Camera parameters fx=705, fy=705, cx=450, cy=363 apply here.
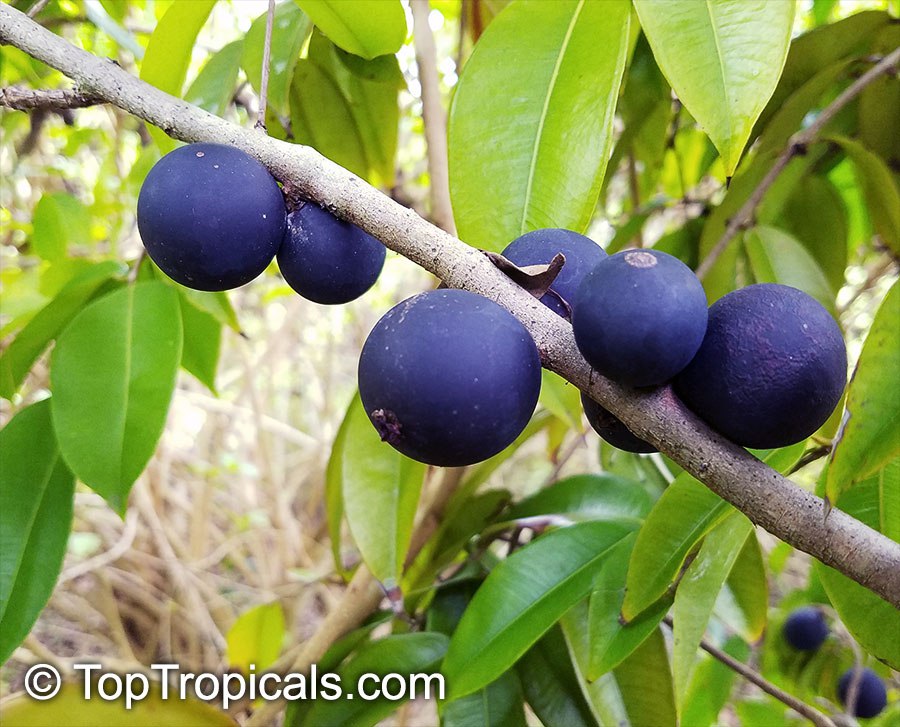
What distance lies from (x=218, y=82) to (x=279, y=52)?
0.33ft

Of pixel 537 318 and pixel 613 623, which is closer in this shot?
pixel 537 318

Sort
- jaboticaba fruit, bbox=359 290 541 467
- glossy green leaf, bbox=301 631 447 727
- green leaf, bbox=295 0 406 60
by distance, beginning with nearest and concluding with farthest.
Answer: jaboticaba fruit, bbox=359 290 541 467
green leaf, bbox=295 0 406 60
glossy green leaf, bbox=301 631 447 727

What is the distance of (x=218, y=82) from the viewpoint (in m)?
0.87

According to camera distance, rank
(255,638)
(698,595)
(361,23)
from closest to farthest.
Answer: (698,595) → (361,23) → (255,638)

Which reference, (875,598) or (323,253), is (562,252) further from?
(875,598)

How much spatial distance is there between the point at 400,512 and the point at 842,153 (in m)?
0.82

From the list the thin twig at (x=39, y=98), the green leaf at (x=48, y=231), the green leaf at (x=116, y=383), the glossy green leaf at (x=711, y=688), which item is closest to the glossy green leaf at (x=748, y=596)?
the glossy green leaf at (x=711, y=688)

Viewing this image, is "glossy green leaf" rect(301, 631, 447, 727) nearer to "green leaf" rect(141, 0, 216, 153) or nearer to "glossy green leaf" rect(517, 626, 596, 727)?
"glossy green leaf" rect(517, 626, 596, 727)

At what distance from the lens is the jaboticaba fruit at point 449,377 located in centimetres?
35

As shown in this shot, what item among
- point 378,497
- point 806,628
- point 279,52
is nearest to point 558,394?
point 378,497

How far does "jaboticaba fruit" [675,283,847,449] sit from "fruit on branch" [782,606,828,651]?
1229mm

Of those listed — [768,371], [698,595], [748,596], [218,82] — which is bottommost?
[748,596]

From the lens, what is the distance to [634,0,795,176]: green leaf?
0.50 meters

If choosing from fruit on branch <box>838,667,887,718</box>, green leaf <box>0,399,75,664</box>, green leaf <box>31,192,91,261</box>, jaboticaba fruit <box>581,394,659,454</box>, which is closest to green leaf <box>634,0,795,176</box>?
jaboticaba fruit <box>581,394,659,454</box>
